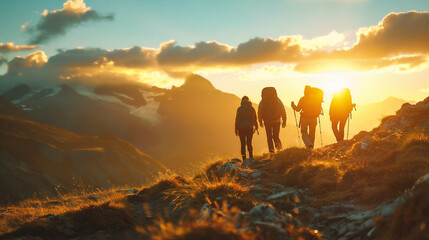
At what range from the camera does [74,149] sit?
181 meters

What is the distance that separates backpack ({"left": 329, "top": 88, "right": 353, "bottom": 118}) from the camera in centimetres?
1720

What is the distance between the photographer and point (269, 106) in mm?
16594

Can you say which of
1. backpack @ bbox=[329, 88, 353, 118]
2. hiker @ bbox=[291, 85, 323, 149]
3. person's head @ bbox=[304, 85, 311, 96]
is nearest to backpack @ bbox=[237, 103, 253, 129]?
hiker @ bbox=[291, 85, 323, 149]

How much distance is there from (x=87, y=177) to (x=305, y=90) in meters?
161

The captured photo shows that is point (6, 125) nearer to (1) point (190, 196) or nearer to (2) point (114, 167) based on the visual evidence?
(2) point (114, 167)

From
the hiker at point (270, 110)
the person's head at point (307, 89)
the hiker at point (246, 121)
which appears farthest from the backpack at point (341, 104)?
the hiker at point (246, 121)

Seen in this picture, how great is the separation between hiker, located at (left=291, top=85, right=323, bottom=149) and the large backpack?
1.13 m

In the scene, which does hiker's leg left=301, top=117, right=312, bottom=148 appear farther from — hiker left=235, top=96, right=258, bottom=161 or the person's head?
hiker left=235, top=96, right=258, bottom=161

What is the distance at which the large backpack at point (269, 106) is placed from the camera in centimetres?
1659

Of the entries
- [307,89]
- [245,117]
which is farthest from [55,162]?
[307,89]

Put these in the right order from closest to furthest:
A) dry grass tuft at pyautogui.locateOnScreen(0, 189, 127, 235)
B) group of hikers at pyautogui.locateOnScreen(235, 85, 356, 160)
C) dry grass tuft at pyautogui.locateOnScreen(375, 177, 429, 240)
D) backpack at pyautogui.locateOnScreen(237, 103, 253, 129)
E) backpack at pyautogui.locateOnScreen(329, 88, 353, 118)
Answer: dry grass tuft at pyautogui.locateOnScreen(375, 177, 429, 240) → dry grass tuft at pyautogui.locateOnScreen(0, 189, 127, 235) → backpack at pyautogui.locateOnScreen(237, 103, 253, 129) → group of hikers at pyautogui.locateOnScreen(235, 85, 356, 160) → backpack at pyautogui.locateOnScreen(329, 88, 353, 118)

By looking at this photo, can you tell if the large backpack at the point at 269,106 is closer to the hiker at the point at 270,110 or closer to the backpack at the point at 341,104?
the hiker at the point at 270,110

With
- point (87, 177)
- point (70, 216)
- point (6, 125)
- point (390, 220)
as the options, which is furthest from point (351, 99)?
point (6, 125)

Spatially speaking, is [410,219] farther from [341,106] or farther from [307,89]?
[341,106]
